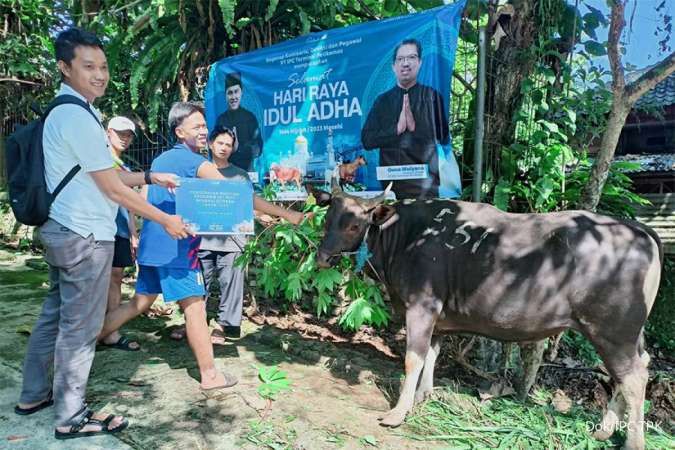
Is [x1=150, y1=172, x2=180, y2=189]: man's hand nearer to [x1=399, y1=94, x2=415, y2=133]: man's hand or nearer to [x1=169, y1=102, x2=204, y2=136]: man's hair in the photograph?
[x1=169, y1=102, x2=204, y2=136]: man's hair

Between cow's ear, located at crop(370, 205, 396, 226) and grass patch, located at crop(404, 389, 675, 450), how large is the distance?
134 centimetres

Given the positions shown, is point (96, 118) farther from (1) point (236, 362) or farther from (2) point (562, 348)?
(2) point (562, 348)

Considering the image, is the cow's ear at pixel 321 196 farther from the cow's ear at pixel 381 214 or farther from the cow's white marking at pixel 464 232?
the cow's white marking at pixel 464 232

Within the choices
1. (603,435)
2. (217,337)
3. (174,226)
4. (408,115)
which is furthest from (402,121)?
(603,435)

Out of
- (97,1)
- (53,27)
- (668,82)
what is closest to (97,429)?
(97,1)

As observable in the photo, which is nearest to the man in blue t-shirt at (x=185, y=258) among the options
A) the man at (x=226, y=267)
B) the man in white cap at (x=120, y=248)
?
the man in white cap at (x=120, y=248)

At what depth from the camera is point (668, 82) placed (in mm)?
11453

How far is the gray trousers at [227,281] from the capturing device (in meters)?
4.62

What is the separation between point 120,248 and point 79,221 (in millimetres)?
1547

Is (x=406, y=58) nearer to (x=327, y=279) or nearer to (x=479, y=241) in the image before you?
Answer: (x=479, y=241)

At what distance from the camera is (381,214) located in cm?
354

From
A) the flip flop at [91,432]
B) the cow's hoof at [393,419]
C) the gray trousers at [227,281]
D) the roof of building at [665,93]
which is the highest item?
the roof of building at [665,93]

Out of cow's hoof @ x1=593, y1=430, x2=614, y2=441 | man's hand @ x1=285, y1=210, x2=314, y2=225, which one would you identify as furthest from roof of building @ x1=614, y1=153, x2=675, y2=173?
man's hand @ x1=285, y1=210, x2=314, y2=225

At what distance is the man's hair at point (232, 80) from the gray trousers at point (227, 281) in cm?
206
